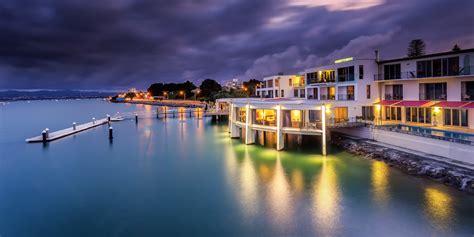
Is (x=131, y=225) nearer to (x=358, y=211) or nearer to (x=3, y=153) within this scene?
(x=358, y=211)

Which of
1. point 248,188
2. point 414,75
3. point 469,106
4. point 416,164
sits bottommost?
point 248,188

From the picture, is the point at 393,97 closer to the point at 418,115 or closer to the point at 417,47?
the point at 418,115

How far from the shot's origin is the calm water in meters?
12.4

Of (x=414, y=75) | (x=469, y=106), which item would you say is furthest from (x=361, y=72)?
(x=469, y=106)

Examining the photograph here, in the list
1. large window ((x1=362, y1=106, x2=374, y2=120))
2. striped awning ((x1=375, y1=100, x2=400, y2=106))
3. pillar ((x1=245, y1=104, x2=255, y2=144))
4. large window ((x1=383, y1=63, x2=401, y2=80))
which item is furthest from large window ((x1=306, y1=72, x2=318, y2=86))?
pillar ((x1=245, y1=104, x2=255, y2=144))

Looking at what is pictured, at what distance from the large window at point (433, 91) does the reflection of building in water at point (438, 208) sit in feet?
39.4

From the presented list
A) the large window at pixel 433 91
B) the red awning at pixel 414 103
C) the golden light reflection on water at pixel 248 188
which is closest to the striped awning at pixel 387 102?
the red awning at pixel 414 103

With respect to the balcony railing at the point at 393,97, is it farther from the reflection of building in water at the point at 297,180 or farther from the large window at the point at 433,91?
the reflection of building in water at the point at 297,180

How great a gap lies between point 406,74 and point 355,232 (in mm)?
20236

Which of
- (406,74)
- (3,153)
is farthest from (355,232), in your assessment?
(3,153)

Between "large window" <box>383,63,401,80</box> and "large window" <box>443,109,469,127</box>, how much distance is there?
5.93 metres

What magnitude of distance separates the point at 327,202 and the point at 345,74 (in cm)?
1989

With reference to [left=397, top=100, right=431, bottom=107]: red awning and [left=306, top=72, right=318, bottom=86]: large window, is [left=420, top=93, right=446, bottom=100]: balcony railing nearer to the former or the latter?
[left=397, top=100, right=431, bottom=107]: red awning

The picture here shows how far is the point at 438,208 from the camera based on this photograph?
13.5 m
